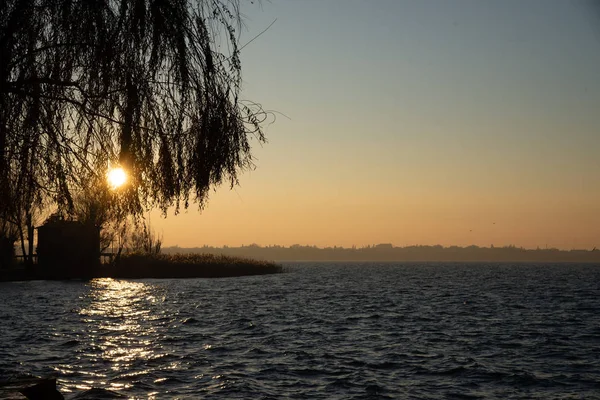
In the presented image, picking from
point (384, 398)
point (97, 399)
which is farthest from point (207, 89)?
point (384, 398)

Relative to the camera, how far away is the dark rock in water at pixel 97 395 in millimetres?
18281

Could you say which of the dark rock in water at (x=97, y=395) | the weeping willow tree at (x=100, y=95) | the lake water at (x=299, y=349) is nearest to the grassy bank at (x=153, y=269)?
the lake water at (x=299, y=349)

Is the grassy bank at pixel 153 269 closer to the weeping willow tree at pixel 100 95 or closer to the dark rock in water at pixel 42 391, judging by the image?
the dark rock in water at pixel 42 391

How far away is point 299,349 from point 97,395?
12224mm

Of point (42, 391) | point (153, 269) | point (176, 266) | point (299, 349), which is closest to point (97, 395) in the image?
point (42, 391)

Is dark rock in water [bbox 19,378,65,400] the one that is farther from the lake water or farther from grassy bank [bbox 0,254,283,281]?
grassy bank [bbox 0,254,283,281]

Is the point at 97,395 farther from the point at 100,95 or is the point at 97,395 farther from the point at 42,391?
the point at 100,95

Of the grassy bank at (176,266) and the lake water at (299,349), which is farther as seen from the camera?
the grassy bank at (176,266)

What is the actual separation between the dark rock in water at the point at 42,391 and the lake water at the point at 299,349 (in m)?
1.42

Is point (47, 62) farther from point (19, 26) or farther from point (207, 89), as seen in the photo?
point (207, 89)

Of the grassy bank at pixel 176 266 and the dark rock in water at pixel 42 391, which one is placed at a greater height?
the grassy bank at pixel 176 266

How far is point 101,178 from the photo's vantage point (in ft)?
24.0

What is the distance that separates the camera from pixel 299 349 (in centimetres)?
2959

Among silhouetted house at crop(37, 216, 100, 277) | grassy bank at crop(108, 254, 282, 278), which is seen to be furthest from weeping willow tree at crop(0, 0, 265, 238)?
grassy bank at crop(108, 254, 282, 278)
